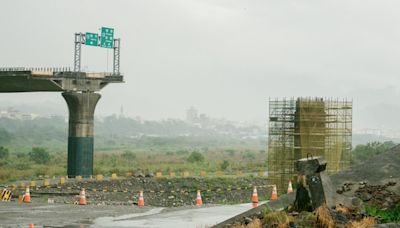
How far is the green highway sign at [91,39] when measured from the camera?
69250mm

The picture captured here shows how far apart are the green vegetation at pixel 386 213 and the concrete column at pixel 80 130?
4520 centimetres

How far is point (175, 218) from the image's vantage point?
26.9 meters

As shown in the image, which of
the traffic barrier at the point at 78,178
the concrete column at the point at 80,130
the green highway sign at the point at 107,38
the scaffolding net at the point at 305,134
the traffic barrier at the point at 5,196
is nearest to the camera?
the traffic barrier at the point at 5,196

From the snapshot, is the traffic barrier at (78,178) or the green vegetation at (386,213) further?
the traffic barrier at (78,178)

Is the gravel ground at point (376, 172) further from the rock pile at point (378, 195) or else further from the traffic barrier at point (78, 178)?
the traffic barrier at point (78, 178)

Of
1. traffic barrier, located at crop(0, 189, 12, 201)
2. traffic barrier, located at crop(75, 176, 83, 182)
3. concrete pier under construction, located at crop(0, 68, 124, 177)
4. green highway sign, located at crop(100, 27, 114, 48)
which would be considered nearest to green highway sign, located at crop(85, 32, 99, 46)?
green highway sign, located at crop(100, 27, 114, 48)

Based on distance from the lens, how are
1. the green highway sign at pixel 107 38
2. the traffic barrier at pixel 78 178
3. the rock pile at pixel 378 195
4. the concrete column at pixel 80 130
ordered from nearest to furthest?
the rock pile at pixel 378 195 < the traffic barrier at pixel 78 178 < the concrete column at pixel 80 130 < the green highway sign at pixel 107 38

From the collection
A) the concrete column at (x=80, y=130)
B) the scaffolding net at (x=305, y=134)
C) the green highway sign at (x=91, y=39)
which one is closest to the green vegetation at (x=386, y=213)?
the scaffolding net at (x=305, y=134)

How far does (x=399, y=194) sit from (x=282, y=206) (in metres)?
2.70

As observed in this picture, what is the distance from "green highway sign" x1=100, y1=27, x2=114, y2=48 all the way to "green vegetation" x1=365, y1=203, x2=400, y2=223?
53.5 m

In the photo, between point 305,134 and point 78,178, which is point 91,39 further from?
point 305,134

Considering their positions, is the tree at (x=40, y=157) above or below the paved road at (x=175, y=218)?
below

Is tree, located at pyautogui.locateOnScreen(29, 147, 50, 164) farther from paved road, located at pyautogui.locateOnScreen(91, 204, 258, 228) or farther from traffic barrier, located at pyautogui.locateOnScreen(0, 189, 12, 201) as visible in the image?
paved road, located at pyautogui.locateOnScreen(91, 204, 258, 228)

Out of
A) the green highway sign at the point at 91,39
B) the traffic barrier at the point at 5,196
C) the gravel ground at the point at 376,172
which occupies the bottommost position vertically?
the traffic barrier at the point at 5,196
